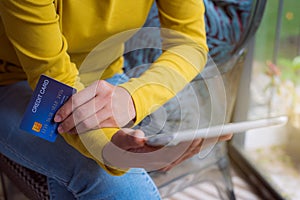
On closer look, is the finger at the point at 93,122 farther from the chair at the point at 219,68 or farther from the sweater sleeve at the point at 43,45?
the chair at the point at 219,68

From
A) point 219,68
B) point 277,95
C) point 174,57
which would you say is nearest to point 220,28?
point 219,68

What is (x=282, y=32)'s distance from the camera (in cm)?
154

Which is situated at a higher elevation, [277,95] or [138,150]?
[138,150]

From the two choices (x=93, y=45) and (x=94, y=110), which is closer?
(x=94, y=110)

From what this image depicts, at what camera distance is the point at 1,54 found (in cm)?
88

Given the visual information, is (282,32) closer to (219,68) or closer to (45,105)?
(219,68)

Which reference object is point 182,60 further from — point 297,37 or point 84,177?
point 297,37

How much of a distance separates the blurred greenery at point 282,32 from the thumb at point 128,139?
91 cm

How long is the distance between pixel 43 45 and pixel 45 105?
0.10 meters

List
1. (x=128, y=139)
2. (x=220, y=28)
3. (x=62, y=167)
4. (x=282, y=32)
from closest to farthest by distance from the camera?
(x=128, y=139)
(x=62, y=167)
(x=220, y=28)
(x=282, y=32)

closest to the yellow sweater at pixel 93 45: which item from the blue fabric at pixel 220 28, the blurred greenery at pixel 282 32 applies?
the blue fabric at pixel 220 28

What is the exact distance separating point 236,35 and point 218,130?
1.69ft

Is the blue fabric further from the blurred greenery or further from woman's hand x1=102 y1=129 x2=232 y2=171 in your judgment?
woman's hand x1=102 y1=129 x2=232 y2=171

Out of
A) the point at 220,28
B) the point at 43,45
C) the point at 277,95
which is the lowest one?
the point at 277,95
